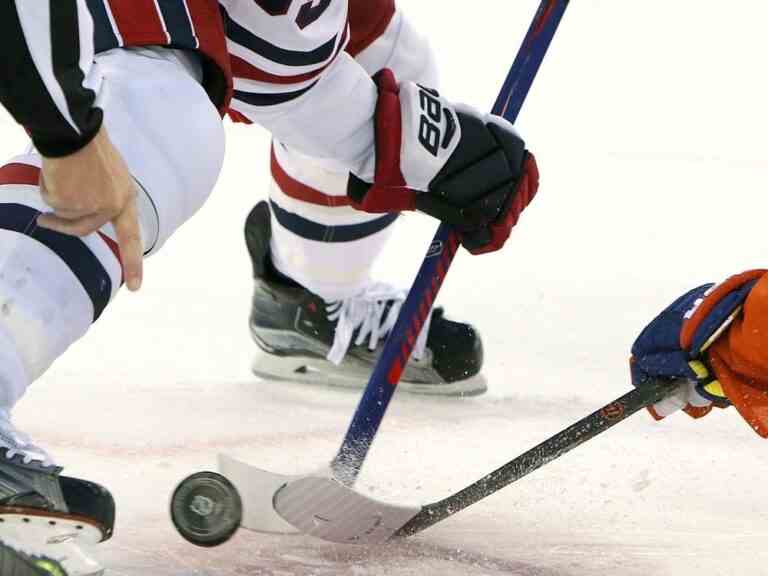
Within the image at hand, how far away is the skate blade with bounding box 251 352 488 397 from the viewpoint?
5.39ft

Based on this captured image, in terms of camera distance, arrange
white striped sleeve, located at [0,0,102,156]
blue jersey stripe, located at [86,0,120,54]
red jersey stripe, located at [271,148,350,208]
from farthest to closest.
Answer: red jersey stripe, located at [271,148,350,208] → blue jersey stripe, located at [86,0,120,54] → white striped sleeve, located at [0,0,102,156]

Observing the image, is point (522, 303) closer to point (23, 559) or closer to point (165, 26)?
point (165, 26)

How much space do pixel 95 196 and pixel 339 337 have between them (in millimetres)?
879

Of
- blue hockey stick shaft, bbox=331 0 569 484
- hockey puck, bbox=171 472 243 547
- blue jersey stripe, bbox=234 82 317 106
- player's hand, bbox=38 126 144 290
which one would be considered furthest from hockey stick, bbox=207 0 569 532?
player's hand, bbox=38 126 144 290

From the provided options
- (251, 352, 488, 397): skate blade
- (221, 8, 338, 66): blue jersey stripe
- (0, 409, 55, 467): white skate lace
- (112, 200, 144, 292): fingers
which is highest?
(221, 8, 338, 66): blue jersey stripe

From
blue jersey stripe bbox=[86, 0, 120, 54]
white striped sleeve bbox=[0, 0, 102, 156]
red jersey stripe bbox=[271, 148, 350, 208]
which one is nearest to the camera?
white striped sleeve bbox=[0, 0, 102, 156]

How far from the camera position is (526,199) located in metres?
1.37

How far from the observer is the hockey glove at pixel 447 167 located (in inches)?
49.5

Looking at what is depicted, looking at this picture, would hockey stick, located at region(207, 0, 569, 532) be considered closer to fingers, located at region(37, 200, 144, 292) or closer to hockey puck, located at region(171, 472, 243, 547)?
hockey puck, located at region(171, 472, 243, 547)

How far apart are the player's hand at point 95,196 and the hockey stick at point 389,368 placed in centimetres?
34

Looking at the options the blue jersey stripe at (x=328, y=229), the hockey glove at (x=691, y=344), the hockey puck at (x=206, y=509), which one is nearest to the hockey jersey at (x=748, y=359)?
the hockey glove at (x=691, y=344)

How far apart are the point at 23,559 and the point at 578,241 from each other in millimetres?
1510

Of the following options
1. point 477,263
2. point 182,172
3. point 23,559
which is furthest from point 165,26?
point 477,263

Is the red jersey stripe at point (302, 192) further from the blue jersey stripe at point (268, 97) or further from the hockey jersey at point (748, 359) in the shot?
the hockey jersey at point (748, 359)
